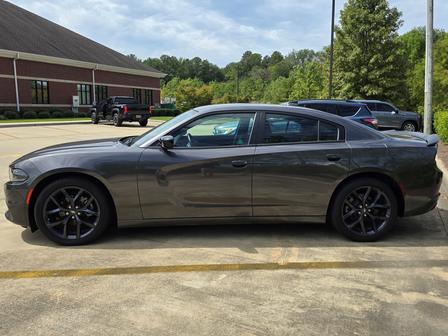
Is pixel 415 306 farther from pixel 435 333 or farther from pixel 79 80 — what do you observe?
pixel 79 80

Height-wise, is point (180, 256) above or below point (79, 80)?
below

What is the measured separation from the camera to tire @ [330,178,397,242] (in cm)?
496

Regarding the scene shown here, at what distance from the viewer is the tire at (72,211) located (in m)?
4.75

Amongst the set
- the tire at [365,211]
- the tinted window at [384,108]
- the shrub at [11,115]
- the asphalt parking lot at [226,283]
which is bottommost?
the asphalt parking lot at [226,283]

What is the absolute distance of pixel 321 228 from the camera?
5.50 m

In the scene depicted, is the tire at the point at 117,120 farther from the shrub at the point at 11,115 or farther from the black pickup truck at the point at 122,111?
the shrub at the point at 11,115

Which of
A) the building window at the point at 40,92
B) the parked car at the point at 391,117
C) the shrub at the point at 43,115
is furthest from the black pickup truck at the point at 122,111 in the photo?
the parked car at the point at 391,117

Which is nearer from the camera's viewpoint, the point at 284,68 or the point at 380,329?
the point at 380,329

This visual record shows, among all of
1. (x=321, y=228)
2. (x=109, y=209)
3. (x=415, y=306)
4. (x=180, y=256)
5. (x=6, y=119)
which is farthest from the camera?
(x=6, y=119)

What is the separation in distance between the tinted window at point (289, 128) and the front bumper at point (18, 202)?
2.64m

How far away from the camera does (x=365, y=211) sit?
4996 mm

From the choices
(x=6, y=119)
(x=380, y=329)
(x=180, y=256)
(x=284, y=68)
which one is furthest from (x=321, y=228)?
(x=284, y=68)

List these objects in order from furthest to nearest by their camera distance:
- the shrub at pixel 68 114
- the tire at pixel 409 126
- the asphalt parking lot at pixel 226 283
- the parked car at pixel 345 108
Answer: the shrub at pixel 68 114, the tire at pixel 409 126, the parked car at pixel 345 108, the asphalt parking lot at pixel 226 283

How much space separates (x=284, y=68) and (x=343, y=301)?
120128 mm
